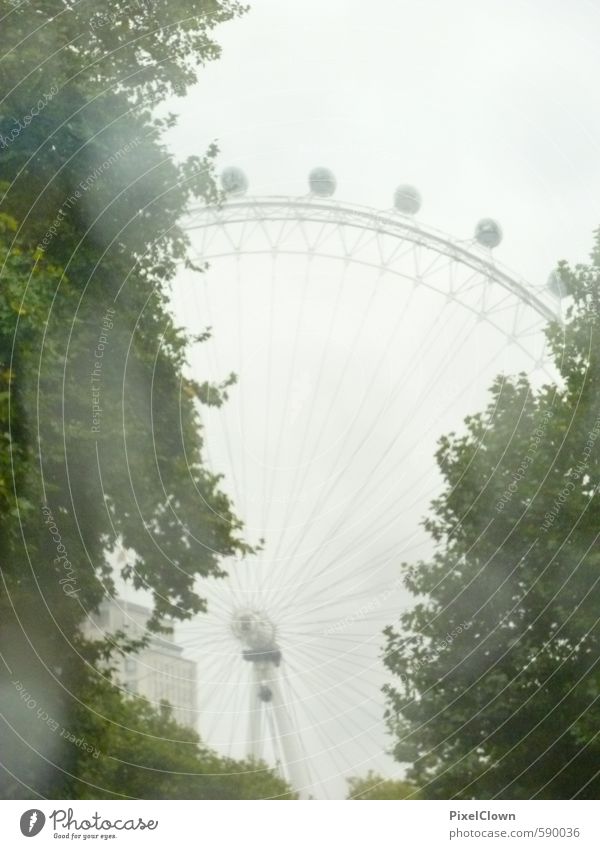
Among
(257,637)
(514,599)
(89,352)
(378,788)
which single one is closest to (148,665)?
(257,637)

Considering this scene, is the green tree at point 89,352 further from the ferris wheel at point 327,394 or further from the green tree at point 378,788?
the green tree at point 378,788

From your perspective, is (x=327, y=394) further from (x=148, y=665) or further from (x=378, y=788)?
(x=378, y=788)

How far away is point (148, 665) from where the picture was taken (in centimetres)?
509

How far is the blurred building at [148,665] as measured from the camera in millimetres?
5074

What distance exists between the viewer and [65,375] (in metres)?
5.11

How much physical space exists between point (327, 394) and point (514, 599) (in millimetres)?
1310
